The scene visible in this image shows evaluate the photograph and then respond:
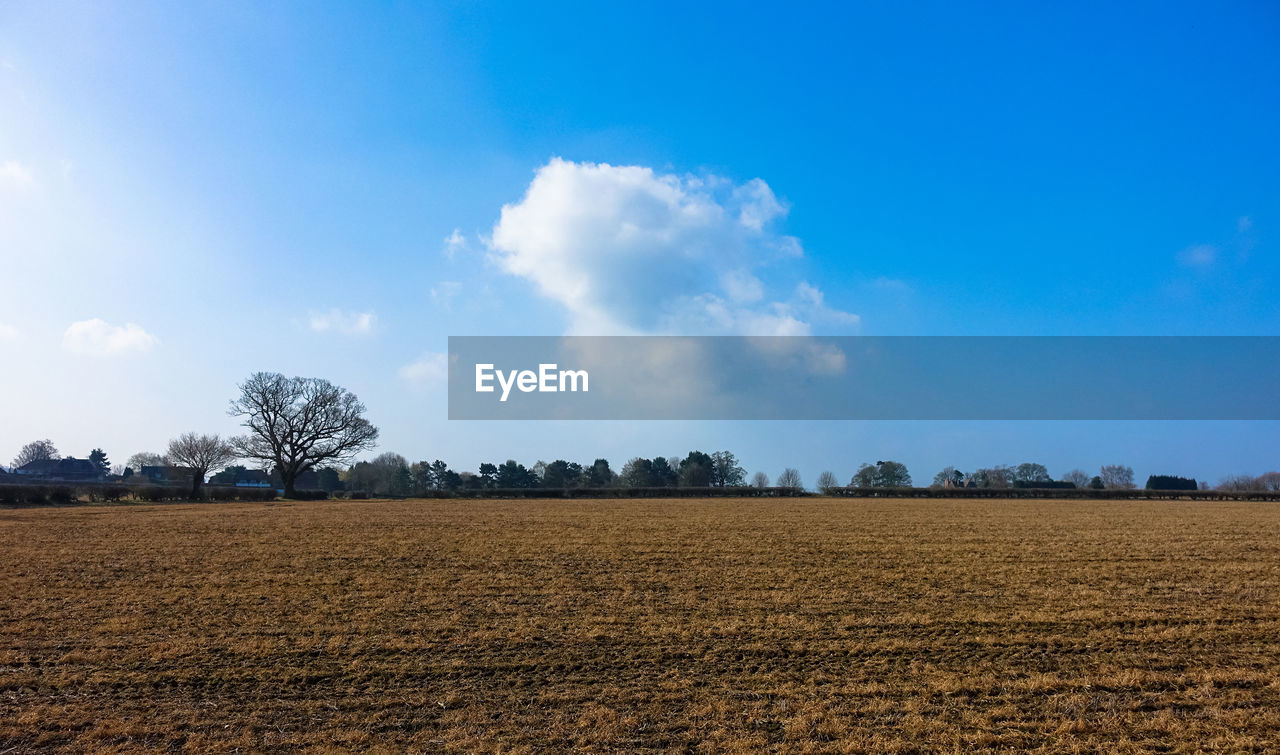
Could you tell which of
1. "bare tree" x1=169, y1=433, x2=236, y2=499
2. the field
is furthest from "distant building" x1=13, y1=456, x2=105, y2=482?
the field

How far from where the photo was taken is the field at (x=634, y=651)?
8094mm

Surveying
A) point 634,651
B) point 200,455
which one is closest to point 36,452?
point 200,455

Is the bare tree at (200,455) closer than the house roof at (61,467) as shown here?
Yes

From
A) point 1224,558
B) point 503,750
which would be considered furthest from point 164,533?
point 1224,558

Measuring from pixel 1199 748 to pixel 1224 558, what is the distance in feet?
63.1

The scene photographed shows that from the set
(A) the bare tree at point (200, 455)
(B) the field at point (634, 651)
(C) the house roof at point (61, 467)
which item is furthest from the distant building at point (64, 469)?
(B) the field at point (634, 651)

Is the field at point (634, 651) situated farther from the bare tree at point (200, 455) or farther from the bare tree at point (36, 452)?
the bare tree at point (36, 452)

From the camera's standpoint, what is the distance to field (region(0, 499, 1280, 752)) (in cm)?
809

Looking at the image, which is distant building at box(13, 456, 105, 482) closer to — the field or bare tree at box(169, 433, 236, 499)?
bare tree at box(169, 433, 236, 499)

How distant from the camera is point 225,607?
13734mm

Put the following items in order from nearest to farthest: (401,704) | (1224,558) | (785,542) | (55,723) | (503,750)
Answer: (503,750) → (55,723) → (401,704) → (1224,558) → (785,542)

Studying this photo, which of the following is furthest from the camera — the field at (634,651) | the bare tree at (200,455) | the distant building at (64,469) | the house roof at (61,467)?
the house roof at (61,467)

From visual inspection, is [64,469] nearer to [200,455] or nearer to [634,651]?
[200,455]

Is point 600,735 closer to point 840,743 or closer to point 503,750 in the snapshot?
point 503,750
